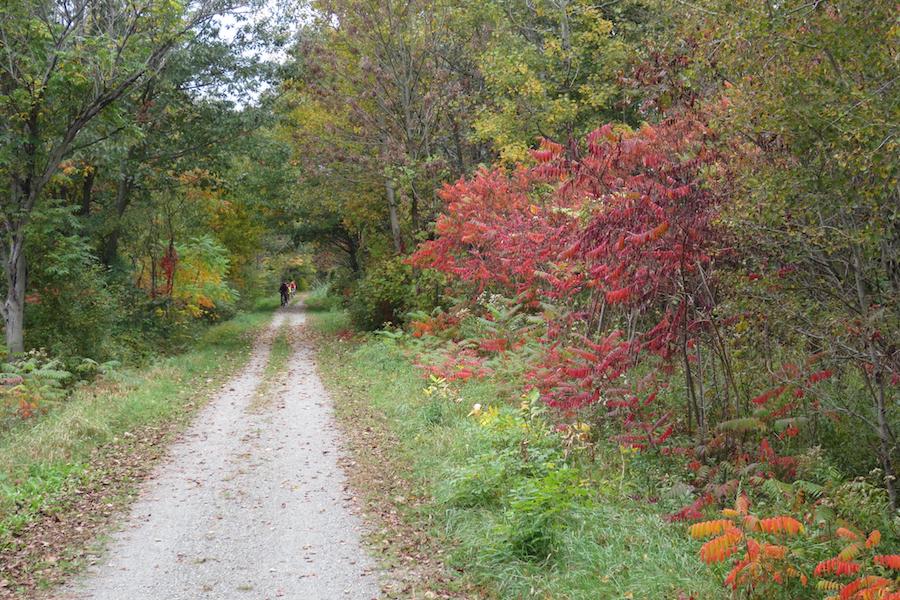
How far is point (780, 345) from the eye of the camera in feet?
23.7

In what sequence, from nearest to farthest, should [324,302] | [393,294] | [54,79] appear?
[54,79] → [393,294] → [324,302]

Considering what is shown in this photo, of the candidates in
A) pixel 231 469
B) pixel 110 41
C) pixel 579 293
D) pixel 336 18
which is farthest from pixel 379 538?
pixel 336 18

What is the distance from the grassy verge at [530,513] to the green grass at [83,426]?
395 centimetres

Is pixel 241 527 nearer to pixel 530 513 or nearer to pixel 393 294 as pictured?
pixel 530 513

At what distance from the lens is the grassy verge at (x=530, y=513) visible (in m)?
5.65

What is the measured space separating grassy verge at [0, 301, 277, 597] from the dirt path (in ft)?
1.19

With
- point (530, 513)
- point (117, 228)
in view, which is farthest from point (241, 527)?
point (117, 228)

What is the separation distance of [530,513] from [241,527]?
3064 millimetres

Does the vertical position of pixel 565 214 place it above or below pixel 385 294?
above

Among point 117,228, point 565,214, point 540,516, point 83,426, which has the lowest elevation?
point 540,516

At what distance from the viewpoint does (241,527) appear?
7.68 m

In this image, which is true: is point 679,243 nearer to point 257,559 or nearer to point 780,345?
point 780,345

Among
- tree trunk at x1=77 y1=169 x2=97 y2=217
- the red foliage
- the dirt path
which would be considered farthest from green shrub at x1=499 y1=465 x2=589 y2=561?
tree trunk at x1=77 y1=169 x2=97 y2=217

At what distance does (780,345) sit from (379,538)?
4.28 meters
